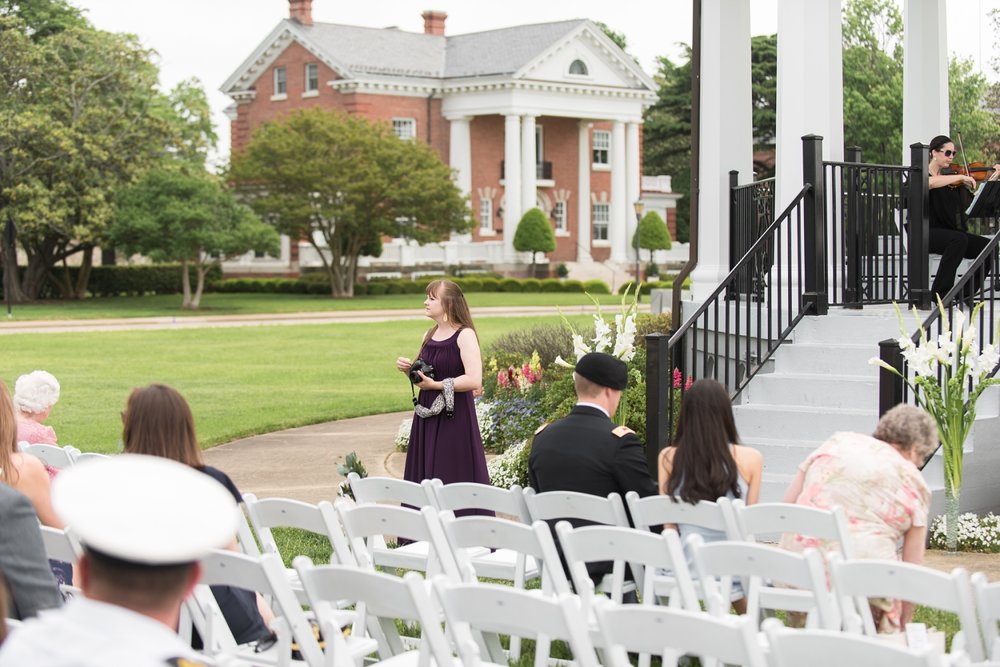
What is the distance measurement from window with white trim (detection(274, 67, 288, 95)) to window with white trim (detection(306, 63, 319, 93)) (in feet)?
4.89

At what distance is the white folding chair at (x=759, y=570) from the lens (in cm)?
471

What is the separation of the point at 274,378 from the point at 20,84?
110ft

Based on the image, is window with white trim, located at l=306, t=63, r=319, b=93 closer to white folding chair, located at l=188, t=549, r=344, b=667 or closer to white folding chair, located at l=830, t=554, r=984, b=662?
white folding chair, located at l=188, t=549, r=344, b=667

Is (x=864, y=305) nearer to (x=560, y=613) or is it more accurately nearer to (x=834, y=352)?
(x=834, y=352)

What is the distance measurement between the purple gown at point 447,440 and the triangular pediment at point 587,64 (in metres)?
58.6

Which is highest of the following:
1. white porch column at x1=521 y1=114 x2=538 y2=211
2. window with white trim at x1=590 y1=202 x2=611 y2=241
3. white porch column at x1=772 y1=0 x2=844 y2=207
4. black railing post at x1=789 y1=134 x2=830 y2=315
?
white porch column at x1=521 y1=114 x2=538 y2=211

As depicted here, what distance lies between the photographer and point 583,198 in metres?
72.8

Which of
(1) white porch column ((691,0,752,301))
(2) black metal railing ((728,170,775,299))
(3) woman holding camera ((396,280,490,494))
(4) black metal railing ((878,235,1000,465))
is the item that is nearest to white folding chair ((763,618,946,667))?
(4) black metal railing ((878,235,1000,465))

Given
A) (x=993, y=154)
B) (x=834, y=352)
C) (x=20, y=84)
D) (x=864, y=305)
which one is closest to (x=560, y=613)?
(x=834, y=352)

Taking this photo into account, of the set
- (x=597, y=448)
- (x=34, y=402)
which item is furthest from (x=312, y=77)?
(x=597, y=448)

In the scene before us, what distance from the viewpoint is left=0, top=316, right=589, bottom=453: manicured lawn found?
17.5 meters

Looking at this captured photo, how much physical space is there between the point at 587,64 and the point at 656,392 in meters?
61.6

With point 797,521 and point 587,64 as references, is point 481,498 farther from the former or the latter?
point 587,64

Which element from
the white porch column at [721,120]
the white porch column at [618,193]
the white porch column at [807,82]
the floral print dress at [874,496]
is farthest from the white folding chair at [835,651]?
the white porch column at [618,193]
